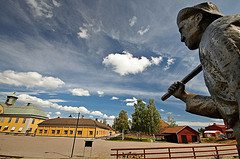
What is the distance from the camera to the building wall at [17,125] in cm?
4081

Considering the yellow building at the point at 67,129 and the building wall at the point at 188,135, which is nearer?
the building wall at the point at 188,135

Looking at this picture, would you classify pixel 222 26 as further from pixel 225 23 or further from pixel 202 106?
pixel 202 106

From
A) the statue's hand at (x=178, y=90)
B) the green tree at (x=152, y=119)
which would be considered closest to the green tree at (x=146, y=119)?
the green tree at (x=152, y=119)

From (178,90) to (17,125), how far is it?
58044 millimetres

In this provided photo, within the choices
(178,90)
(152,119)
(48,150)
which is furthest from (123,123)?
(178,90)

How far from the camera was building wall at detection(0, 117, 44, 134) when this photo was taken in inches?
1607

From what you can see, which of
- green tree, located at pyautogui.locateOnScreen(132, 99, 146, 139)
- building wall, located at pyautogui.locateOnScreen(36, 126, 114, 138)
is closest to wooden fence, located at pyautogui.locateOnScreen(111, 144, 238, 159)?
green tree, located at pyautogui.locateOnScreen(132, 99, 146, 139)

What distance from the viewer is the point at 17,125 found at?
4156 cm

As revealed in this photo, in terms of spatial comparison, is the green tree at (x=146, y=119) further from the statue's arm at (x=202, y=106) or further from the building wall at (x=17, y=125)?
the building wall at (x=17, y=125)

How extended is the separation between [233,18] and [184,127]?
37441 mm

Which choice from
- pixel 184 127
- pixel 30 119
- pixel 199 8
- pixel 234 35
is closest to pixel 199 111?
pixel 234 35

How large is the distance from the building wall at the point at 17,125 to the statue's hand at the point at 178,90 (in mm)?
54401

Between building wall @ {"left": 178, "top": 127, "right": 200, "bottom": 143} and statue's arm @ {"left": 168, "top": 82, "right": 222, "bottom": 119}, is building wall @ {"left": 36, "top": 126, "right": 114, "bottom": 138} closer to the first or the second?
building wall @ {"left": 178, "top": 127, "right": 200, "bottom": 143}

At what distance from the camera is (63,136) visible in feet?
121
